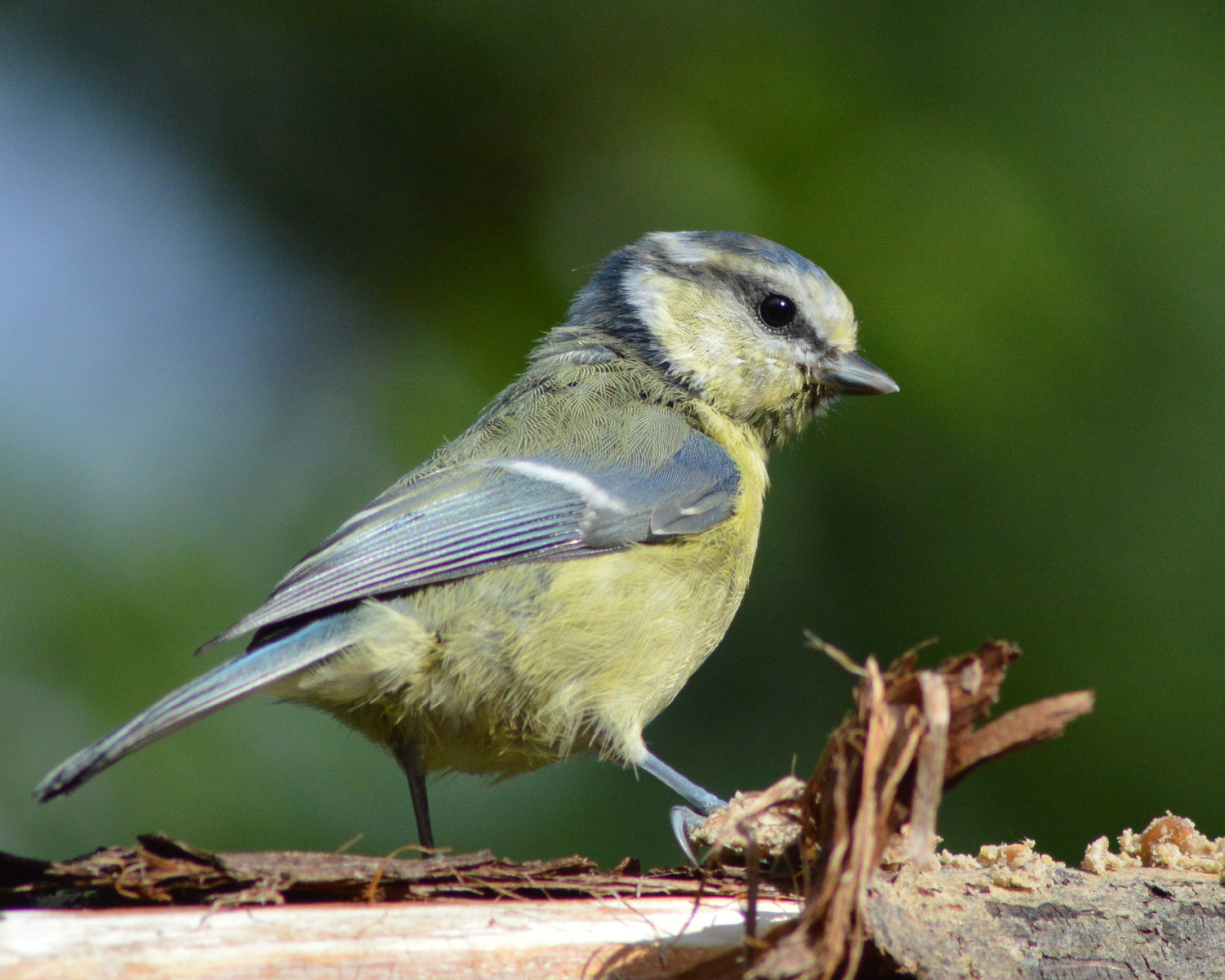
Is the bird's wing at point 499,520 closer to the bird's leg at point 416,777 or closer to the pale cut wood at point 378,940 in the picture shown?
the bird's leg at point 416,777

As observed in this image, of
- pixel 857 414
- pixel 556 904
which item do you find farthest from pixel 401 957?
pixel 857 414

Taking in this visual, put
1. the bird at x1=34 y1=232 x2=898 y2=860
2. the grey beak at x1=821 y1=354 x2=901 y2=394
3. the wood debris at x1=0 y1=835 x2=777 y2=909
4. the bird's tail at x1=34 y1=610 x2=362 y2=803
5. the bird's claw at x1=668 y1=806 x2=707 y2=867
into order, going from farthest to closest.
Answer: the grey beak at x1=821 y1=354 x2=901 y2=394
the bird's claw at x1=668 y1=806 x2=707 y2=867
the bird at x1=34 y1=232 x2=898 y2=860
the bird's tail at x1=34 y1=610 x2=362 y2=803
the wood debris at x1=0 y1=835 x2=777 y2=909

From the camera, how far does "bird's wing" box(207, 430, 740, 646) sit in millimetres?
1784

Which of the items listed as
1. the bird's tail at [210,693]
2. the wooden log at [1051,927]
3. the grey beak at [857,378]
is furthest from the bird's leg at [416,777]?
the grey beak at [857,378]

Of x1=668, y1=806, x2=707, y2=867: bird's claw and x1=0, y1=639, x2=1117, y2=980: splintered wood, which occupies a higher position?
x1=668, y1=806, x2=707, y2=867: bird's claw

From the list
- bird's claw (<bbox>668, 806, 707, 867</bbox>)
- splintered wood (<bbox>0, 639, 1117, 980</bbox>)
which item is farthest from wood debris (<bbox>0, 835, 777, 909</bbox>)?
→ bird's claw (<bbox>668, 806, 707, 867</bbox>)

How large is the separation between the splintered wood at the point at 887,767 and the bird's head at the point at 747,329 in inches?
55.4

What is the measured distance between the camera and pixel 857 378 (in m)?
2.37

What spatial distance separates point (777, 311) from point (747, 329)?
76 mm

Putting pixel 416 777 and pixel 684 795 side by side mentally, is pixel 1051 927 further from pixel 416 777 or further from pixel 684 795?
pixel 416 777

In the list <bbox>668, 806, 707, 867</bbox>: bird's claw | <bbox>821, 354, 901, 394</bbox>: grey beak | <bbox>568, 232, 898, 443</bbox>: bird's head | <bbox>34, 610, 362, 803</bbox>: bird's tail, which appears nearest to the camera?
<bbox>34, 610, 362, 803</bbox>: bird's tail

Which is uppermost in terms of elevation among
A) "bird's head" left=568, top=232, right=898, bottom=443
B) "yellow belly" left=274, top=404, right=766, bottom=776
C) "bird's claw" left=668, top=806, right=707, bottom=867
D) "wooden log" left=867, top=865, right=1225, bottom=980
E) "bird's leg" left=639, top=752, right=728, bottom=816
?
"bird's head" left=568, top=232, right=898, bottom=443

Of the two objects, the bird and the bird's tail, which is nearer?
the bird's tail

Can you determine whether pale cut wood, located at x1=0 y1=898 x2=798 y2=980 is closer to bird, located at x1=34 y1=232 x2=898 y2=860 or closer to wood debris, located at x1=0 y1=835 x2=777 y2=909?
wood debris, located at x1=0 y1=835 x2=777 y2=909
